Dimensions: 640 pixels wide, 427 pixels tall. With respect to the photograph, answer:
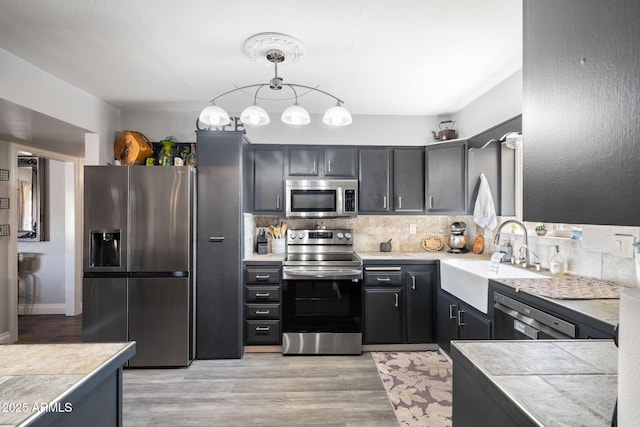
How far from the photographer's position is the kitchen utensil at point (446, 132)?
11.5ft

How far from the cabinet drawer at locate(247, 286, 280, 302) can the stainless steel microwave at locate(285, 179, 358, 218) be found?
31.2 inches

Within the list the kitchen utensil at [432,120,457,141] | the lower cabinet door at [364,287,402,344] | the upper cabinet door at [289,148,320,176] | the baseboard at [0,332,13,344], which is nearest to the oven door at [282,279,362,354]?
the lower cabinet door at [364,287,402,344]

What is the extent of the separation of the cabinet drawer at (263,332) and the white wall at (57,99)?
Result: 225cm

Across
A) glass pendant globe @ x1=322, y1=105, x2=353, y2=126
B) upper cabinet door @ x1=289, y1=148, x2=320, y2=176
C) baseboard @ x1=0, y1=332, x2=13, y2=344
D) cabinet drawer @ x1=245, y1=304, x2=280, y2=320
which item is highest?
glass pendant globe @ x1=322, y1=105, x2=353, y2=126

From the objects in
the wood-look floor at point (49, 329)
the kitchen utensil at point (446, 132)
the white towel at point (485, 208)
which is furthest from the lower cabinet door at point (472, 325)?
the wood-look floor at point (49, 329)

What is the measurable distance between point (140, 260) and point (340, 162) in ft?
7.13

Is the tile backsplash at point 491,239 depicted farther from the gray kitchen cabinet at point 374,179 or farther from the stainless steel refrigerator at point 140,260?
the stainless steel refrigerator at point 140,260

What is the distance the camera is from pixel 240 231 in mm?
3045

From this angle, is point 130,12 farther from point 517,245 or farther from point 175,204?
point 517,245

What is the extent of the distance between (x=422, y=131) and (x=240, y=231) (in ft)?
7.77

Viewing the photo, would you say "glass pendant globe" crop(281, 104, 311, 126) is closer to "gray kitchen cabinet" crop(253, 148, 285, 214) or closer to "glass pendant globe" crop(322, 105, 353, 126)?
"glass pendant globe" crop(322, 105, 353, 126)

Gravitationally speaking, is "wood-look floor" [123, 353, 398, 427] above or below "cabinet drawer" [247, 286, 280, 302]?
below

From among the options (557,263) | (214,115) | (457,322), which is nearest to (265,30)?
(214,115)

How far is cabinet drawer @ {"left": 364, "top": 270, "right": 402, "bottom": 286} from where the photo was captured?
318 centimetres
